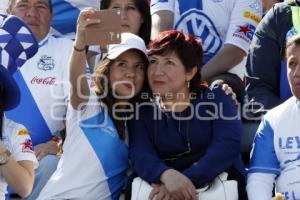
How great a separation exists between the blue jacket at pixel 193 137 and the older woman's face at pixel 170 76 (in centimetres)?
11

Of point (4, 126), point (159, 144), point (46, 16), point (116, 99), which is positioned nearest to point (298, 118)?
point (159, 144)

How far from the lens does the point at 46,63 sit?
5.03 m

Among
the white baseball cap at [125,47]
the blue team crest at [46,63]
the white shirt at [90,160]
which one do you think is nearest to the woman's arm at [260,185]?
the white shirt at [90,160]

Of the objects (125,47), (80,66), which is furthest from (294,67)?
(80,66)

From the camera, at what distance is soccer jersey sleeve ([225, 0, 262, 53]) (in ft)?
16.2

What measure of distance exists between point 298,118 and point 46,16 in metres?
2.16

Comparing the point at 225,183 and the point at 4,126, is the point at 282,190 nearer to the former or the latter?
the point at 225,183

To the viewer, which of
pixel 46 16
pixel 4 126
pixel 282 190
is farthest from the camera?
pixel 46 16

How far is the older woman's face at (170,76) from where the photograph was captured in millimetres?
4191

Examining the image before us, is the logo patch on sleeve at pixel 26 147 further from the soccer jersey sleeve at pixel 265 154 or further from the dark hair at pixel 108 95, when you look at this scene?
the soccer jersey sleeve at pixel 265 154

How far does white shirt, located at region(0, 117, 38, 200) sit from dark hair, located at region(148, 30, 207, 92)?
3.23 feet

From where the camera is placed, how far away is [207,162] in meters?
3.94

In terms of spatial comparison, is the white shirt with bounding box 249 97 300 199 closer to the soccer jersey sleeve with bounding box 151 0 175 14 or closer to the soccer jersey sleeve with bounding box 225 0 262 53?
the soccer jersey sleeve with bounding box 225 0 262 53

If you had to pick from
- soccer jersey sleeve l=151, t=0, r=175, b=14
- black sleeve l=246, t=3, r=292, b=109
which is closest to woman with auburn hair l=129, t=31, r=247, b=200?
black sleeve l=246, t=3, r=292, b=109
